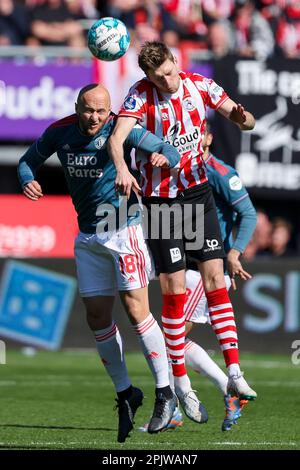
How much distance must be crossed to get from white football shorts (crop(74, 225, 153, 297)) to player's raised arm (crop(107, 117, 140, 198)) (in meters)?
0.43

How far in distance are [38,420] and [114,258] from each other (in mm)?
1957

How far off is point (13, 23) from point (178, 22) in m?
2.74

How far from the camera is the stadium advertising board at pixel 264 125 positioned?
1689 cm

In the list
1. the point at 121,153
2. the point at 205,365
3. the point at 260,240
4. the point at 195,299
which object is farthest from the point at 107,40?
the point at 260,240

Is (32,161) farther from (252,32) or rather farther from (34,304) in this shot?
(252,32)

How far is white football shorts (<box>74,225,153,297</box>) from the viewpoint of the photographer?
8.28 m

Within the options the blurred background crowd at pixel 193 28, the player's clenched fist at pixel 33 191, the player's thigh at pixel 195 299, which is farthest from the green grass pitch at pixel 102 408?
the blurred background crowd at pixel 193 28

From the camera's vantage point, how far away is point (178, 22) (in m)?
18.5

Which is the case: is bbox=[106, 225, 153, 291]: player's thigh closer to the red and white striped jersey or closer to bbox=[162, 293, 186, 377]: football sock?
bbox=[162, 293, 186, 377]: football sock

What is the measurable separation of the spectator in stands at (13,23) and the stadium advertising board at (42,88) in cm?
89

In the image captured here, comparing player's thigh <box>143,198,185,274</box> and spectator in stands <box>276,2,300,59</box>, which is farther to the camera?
spectator in stands <box>276,2,300,59</box>

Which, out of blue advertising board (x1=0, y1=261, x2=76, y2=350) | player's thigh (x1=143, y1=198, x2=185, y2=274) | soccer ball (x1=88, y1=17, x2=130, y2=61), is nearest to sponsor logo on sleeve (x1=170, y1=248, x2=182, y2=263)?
player's thigh (x1=143, y1=198, x2=185, y2=274)

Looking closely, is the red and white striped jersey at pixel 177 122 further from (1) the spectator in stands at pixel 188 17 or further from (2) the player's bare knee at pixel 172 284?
(1) the spectator in stands at pixel 188 17

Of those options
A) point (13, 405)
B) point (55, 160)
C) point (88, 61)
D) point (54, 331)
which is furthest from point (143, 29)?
point (13, 405)
